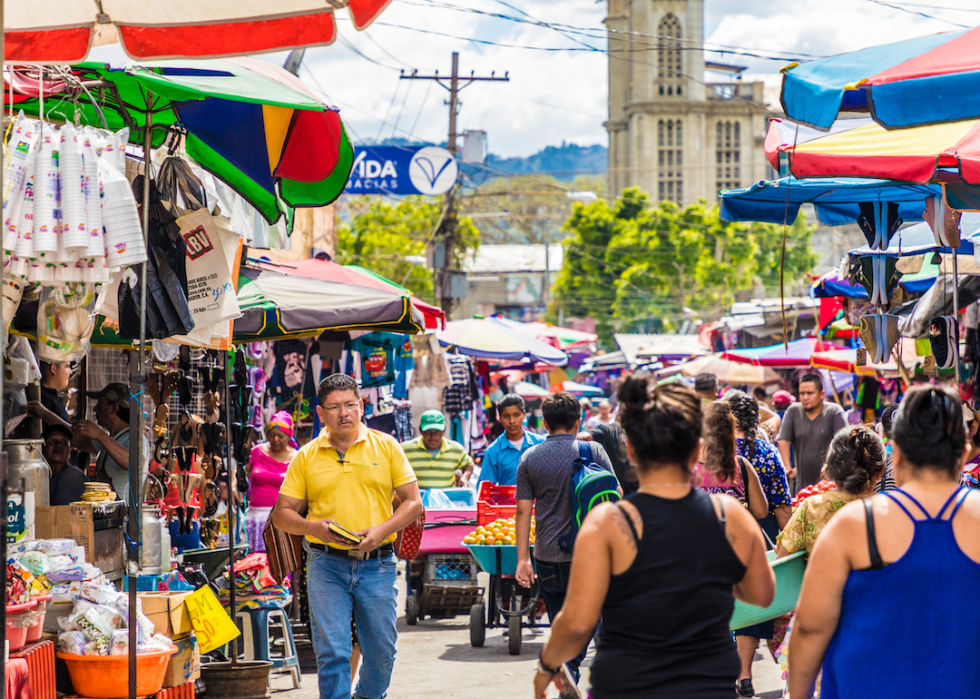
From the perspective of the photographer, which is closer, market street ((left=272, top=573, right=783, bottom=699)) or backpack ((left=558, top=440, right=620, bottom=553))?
backpack ((left=558, top=440, right=620, bottom=553))

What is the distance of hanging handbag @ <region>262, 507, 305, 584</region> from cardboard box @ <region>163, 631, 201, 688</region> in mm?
666

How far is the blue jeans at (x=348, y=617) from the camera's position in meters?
5.98

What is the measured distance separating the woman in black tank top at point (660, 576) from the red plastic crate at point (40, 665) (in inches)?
120

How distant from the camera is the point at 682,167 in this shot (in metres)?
132

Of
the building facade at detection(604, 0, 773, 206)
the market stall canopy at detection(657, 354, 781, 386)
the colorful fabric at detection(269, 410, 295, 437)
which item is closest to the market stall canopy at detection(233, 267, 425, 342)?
the colorful fabric at detection(269, 410, 295, 437)

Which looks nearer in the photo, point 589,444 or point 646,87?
point 589,444

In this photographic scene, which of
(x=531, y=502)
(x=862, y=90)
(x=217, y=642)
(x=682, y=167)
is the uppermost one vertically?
(x=682, y=167)

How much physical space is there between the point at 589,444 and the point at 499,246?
101989mm

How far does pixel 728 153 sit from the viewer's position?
138000 millimetres

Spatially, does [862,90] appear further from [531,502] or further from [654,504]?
[531,502]

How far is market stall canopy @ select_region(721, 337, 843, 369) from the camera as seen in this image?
19688 mm

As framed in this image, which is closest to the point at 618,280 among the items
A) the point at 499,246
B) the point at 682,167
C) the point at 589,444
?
the point at 499,246

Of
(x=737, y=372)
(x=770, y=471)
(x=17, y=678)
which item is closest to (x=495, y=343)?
(x=737, y=372)

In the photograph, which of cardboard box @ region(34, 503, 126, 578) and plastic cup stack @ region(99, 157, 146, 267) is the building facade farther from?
plastic cup stack @ region(99, 157, 146, 267)
